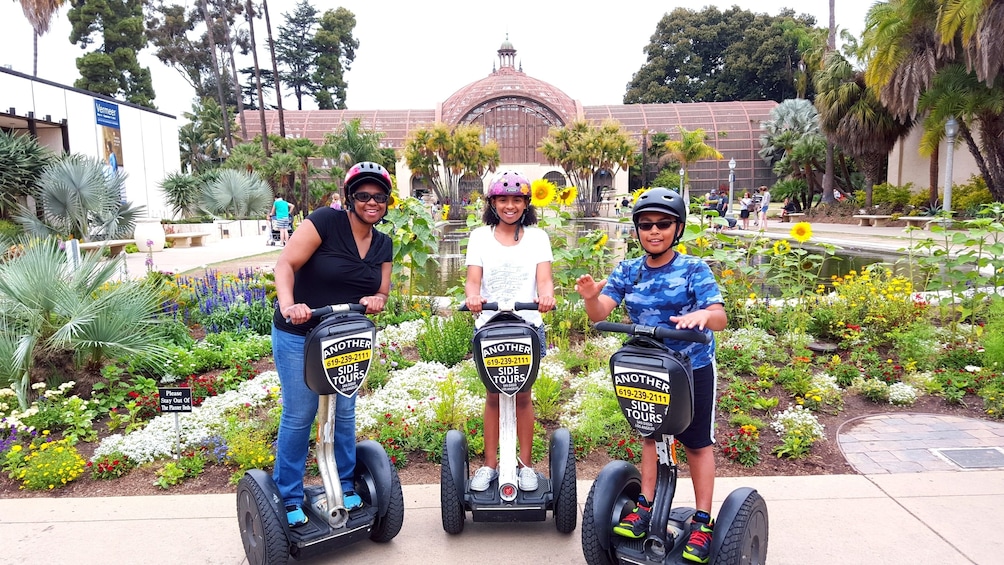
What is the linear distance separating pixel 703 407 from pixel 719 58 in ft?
222

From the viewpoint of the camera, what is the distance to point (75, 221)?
16.1 meters

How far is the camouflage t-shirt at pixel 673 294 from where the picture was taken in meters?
2.53

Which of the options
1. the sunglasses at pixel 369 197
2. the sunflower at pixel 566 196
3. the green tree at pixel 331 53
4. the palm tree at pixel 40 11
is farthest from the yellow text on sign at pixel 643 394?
the green tree at pixel 331 53

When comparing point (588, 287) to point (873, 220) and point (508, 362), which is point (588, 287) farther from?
point (873, 220)

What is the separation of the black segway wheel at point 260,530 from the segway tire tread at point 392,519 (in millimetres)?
437

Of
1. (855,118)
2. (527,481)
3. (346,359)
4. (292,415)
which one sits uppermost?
(855,118)

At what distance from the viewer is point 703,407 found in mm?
2545

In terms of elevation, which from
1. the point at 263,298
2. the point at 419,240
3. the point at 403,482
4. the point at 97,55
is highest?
the point at 97,55

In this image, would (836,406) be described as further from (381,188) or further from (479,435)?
(381,188)

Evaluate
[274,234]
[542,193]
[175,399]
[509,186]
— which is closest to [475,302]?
[509,186]

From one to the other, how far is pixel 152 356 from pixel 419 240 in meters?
2.72

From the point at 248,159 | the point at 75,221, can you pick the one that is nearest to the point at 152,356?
the point at 75,221

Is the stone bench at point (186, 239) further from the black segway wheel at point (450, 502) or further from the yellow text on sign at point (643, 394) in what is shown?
the yellow text on sign at point (643, 394)

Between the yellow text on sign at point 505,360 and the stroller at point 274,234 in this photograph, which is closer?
the yellow text on sign at point 505,360
